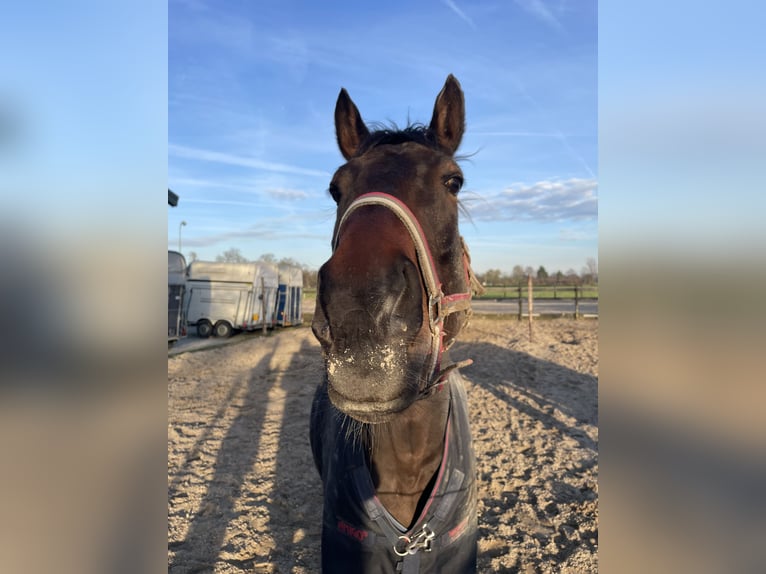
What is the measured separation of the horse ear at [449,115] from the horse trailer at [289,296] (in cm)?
2219

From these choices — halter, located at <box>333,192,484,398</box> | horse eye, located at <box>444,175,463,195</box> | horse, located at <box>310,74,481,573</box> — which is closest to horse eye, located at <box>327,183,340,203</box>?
horse, located at <box>310,74,481,573</box>

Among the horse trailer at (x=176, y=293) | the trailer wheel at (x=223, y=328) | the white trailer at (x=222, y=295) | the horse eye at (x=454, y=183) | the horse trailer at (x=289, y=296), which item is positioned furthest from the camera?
the horse trailer at (x=289, y=296)

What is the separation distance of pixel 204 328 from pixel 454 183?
21.0m

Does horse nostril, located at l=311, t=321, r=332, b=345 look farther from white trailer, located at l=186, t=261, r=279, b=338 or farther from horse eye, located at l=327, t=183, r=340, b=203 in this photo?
white trailer, located at l=186, t=261, r=279, b=338

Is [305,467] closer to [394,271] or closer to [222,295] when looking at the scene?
[394,271]

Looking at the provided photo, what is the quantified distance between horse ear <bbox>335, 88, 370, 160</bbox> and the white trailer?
1885 centimetres

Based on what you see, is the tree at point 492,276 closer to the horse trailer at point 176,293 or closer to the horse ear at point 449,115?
the horse trailer at point 176,293

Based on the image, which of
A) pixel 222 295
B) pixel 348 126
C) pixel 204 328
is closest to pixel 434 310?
pixel 348 126

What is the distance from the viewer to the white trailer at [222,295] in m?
20.7

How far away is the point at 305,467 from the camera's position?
673cm

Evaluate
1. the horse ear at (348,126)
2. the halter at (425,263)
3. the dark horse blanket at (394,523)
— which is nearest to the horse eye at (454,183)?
the halter at (425,263)
